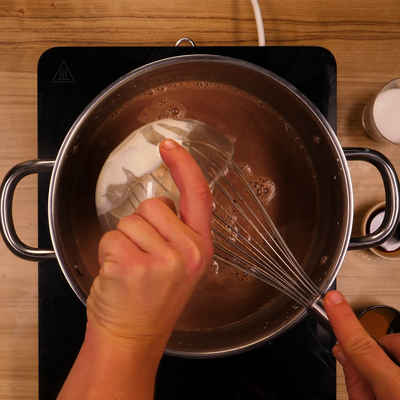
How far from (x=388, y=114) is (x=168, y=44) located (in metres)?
0.36

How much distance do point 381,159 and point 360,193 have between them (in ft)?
0.47

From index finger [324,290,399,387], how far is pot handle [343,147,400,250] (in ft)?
0.35

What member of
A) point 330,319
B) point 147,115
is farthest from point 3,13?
point 330,319

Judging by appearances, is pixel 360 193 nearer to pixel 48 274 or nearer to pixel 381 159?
pixel 381 159

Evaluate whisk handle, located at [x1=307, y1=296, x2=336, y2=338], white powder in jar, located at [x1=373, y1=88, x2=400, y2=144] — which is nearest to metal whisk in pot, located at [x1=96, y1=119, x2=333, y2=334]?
whisk handle, located at [x1=307, y1=296, x2=336, y2=338]

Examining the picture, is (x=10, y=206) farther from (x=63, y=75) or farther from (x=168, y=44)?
(x=168, y=44)

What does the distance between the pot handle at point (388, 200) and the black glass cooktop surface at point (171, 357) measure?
3.9 inches

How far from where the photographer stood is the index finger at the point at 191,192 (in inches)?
13.5

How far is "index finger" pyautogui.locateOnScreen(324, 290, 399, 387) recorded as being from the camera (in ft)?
1.09

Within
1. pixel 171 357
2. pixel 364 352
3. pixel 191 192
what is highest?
pixel 191 192

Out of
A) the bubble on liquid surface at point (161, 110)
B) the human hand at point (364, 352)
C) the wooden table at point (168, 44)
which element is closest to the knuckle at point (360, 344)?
the human hand at point (364, 352)

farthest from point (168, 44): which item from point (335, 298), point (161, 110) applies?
point (335, 298)

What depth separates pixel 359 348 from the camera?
0.35m

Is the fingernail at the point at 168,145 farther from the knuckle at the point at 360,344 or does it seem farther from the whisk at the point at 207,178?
the knuckle at the point at 360,344
